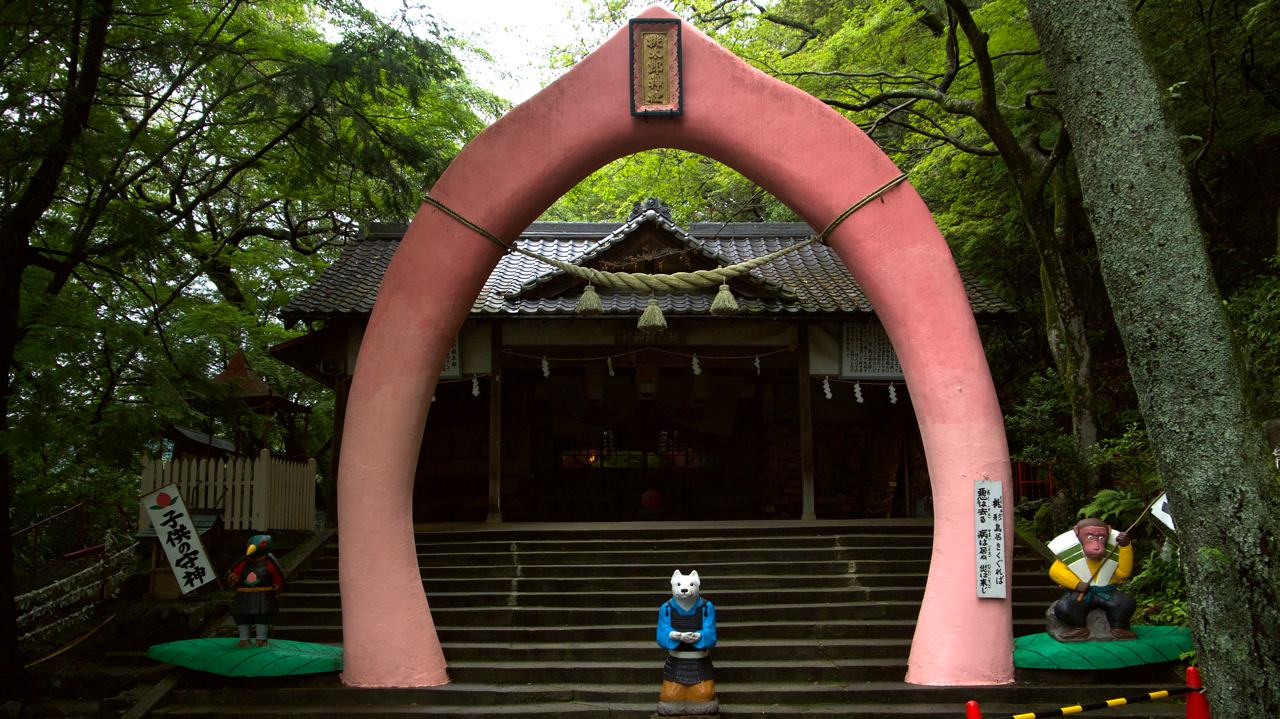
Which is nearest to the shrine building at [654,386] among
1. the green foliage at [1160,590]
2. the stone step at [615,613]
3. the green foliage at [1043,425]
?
the green foliage at [1043,425]

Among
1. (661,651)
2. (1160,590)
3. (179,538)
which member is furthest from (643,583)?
(1160,590)

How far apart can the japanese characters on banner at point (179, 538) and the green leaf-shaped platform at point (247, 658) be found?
1411mm

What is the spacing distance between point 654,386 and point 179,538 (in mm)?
6615

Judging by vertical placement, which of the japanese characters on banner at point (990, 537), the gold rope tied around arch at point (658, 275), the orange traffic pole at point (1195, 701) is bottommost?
the orange traffic pole at point (1195, 701)

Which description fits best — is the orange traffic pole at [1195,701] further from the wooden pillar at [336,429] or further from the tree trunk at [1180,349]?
the wooden pillar at [336,429]

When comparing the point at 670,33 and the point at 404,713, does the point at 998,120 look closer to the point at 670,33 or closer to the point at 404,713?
the point at 670,33

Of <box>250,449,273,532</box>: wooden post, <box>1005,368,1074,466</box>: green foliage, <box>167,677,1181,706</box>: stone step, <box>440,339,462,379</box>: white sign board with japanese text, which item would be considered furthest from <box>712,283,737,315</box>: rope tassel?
<box>250,449,273,532</box>: wooden post

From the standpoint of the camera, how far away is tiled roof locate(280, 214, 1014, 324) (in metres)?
12.3

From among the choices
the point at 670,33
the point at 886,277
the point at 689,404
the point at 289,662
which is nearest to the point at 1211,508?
the point at 886,277

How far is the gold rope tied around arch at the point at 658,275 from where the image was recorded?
789 centimetres

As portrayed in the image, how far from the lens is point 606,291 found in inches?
526

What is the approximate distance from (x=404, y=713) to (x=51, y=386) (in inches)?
Result: 173

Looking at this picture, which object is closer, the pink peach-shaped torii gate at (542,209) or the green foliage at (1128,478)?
the pink peach-shaped torii gate at (542,209)

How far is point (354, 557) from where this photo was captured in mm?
7691
